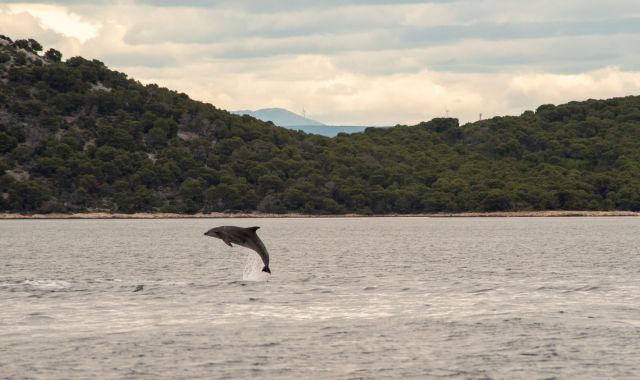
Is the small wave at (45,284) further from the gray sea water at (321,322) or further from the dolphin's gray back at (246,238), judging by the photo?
the dolphin's gray back at (246,238)

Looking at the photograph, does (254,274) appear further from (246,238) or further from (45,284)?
(246,238)

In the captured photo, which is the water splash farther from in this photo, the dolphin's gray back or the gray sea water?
the dolphin's gray back

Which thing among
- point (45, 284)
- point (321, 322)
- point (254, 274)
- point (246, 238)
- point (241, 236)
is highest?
point (241, 236)

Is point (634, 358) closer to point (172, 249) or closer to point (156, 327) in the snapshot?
point (156, 327)

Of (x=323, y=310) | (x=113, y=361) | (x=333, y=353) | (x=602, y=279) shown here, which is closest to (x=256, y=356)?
(x=333, y=353)

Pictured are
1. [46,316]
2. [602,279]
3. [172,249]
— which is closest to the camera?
[46,316]

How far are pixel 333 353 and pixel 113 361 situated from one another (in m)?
9.26

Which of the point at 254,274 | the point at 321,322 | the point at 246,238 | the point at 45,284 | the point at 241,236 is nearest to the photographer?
the point at 321,322

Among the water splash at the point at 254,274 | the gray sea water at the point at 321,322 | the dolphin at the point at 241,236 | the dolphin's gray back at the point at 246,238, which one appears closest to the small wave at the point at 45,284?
the gray sea water at the point at 321,322

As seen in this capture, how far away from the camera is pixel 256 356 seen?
135ft

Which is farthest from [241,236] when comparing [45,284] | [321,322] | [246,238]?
[45,284]

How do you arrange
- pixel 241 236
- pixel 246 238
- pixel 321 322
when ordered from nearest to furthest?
pixel 321 322
pixel 241 236
pixel 246 238

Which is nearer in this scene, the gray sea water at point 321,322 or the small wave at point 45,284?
the gray sea water at point 321,322

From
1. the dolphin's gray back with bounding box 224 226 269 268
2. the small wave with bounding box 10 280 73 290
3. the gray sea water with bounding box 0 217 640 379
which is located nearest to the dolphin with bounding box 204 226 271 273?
the dolphin's gray back with bounding box 224 226 269 268
